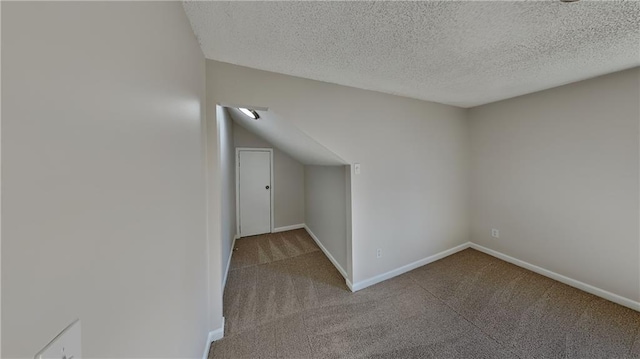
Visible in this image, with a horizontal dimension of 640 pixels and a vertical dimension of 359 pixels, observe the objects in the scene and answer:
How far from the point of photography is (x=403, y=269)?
101 inches

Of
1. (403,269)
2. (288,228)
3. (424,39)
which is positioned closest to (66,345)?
(424,39)

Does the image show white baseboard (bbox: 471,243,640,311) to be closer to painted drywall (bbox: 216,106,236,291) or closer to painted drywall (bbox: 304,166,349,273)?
painted drywall (bbox: 304,166,349,273)

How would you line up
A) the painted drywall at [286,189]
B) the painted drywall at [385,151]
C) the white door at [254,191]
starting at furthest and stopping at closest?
1. the painted drywall at [286,189]
2. the white door at [254,191]
3. the painted drywall at [385,151]

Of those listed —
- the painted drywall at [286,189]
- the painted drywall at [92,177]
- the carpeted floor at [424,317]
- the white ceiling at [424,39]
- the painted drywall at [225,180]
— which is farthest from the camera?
the painted drywall at [286,189]

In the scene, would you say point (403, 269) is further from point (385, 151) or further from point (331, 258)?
point (385, 151)

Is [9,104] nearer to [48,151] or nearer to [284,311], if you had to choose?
[48,151]

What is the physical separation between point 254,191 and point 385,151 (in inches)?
108

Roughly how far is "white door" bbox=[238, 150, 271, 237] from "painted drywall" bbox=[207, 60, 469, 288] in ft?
7.80

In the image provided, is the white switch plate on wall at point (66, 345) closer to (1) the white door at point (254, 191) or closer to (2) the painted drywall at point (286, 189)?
(1) the white door at point (254, 191)

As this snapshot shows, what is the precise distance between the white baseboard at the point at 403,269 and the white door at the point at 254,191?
2.39 meters

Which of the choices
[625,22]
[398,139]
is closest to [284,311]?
[398,139]

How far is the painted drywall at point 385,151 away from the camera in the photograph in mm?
1769

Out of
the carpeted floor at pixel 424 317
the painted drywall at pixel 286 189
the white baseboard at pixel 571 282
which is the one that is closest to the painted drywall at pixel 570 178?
the white baseboard at pixel 571 282

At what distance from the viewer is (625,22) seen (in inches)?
46.5
